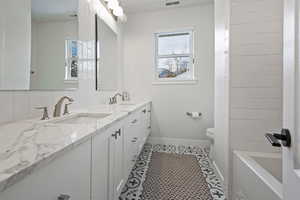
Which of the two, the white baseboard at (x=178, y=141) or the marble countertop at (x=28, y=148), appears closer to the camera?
the marble countertop at (x=28, y=148)

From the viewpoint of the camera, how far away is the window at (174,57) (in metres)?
2.96

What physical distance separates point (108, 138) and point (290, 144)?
34.7 inches

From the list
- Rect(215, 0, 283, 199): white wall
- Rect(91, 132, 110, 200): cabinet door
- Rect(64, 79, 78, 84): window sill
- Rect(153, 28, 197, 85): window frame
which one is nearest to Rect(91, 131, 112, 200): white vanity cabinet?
Rect(91, 132, 110, 200): cabinet door

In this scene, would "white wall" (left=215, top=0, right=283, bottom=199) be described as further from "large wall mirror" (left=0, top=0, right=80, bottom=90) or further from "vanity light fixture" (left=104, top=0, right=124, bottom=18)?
"vanity light fixture" (left=104, top=0, right=124, bottom=18)

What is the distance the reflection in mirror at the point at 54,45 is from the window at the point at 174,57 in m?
1.75

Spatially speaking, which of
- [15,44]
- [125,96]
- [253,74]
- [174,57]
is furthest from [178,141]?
[15,44]

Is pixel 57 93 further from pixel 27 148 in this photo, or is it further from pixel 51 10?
pixel 27 148

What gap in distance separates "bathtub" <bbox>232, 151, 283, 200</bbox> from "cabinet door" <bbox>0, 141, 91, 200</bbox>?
0.99 meters

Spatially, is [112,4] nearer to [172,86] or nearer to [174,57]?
[174,57]

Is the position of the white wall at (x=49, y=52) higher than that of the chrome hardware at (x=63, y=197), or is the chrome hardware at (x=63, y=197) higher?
the white wall at (x=49, y=52)

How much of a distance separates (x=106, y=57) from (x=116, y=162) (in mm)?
1715

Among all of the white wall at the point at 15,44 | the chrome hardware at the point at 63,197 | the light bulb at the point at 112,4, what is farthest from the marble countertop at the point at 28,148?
the light bulb at the point at 112,4

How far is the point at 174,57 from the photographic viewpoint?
3.03 m

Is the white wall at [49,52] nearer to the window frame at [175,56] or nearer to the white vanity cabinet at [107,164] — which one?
the white vanity cabinet at [107,164]
